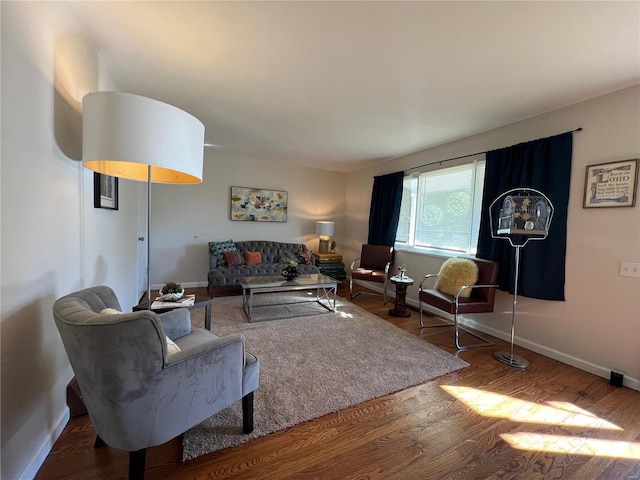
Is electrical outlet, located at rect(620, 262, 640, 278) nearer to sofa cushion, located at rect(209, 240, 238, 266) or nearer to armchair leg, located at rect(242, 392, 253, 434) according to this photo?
armchair leg, located at rect(242, 392, 253, 434)

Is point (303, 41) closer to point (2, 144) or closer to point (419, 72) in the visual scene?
point (419, 72)

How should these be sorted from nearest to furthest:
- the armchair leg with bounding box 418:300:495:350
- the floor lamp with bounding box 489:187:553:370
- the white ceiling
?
the white ceiling
the floor lamp with bounding box 489:187:553:370
the armchair leg with bounding box 418:300:495:350

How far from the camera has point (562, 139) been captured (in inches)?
97.9

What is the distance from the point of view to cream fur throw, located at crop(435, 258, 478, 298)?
2941 mm

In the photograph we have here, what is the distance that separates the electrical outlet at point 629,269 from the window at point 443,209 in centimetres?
131

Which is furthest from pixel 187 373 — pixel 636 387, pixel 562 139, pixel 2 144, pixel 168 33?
pixel 562 139

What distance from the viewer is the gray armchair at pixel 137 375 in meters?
0.98

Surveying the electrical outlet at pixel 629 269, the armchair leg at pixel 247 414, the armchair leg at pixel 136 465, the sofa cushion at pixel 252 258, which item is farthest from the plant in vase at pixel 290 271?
the electrical outlet at pixel 629 269

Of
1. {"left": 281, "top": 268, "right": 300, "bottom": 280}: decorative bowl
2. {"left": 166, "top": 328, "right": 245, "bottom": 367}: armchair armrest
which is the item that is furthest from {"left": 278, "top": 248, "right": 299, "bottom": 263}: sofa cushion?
{"left": 166, "top": 328, "right": 245, "bottom": 367}: armchair armrest

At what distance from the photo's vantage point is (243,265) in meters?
4.49

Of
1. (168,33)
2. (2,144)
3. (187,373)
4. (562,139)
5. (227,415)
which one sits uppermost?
(168,33)

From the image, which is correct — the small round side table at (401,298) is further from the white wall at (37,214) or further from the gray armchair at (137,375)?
the white wall at (37,214)

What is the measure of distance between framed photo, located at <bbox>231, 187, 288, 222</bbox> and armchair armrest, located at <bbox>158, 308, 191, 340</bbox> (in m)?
3.39

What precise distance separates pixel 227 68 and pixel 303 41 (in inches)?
27.7
